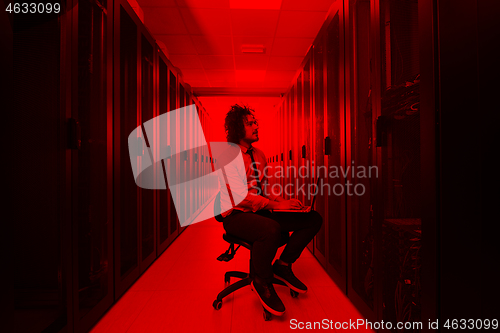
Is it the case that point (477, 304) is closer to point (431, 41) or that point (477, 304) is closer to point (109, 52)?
point (431, 41)

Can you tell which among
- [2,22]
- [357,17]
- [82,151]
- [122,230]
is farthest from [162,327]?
[357,17]

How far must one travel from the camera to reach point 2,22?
29.1 inches

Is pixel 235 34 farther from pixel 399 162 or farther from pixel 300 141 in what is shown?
pixel 399 162

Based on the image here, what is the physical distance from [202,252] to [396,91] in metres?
2.18

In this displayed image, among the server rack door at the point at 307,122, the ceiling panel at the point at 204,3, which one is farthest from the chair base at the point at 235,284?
the ceiling panel at the point at 204,3

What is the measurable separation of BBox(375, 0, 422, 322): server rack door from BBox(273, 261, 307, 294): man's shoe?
505 mm

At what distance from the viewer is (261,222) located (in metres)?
1.47

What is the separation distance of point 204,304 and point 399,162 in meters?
1.35

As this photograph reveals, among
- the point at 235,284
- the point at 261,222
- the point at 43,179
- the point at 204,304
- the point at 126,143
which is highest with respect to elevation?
the point at 126,143

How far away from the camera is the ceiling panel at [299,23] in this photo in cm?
315

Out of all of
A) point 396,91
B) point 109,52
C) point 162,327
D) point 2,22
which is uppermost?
point 109,52

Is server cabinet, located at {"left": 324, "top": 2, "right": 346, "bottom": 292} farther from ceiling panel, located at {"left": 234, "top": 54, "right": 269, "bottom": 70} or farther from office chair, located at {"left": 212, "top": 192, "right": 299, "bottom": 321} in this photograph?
ceiling panel, located at {"left": 234, "top": 54, "right": 269, "bottom": 70}

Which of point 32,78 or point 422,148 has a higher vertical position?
point 32,78

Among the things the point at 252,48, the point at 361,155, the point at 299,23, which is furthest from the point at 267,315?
the point at 252,48
